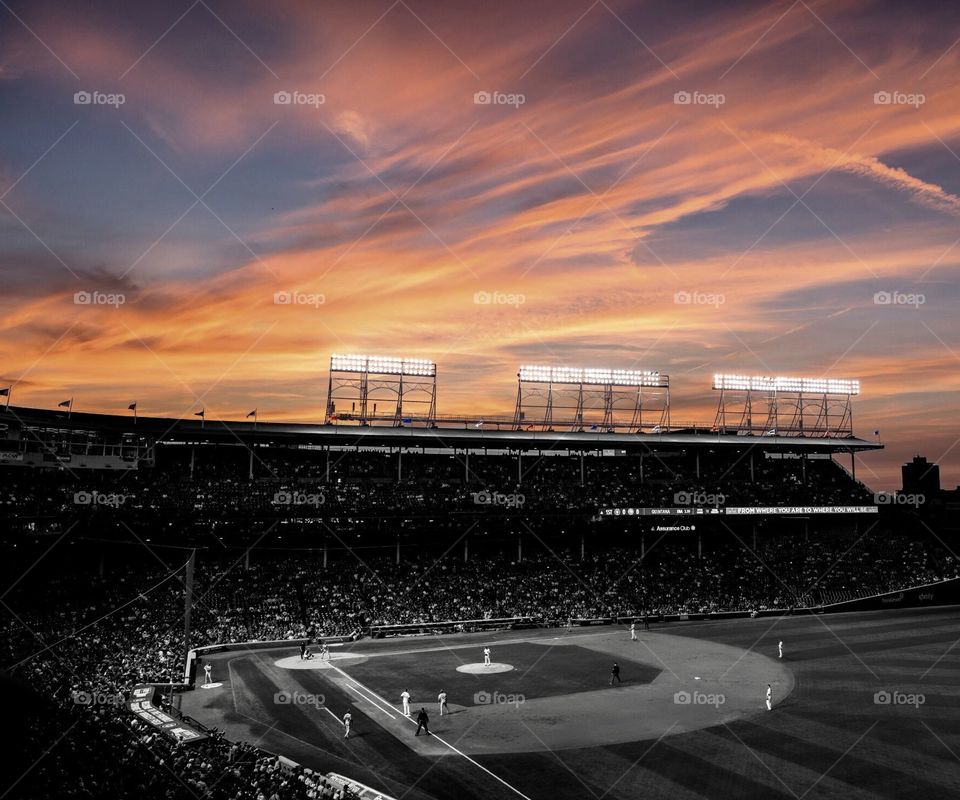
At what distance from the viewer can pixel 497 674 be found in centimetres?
3981

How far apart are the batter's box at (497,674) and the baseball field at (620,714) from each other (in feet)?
0.48

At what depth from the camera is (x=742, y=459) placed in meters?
79.5

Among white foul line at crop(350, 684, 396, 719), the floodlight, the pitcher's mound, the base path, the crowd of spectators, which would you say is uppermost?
the floodlight

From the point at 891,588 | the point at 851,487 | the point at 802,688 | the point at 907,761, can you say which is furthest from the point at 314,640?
the point at 851,487

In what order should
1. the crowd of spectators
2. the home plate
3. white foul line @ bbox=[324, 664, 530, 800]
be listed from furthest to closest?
the crowd of spectators
the home plate
white foul line @ bbox=[324, 664, 530, 800]

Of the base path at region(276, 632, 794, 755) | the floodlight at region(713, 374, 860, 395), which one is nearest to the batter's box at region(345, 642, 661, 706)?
the base path at region(276, 632, 794, 755)

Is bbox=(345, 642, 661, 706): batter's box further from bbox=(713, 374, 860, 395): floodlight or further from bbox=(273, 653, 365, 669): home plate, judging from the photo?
bbox=(713, 374, 860, 395): floodlight

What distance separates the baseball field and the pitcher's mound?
224 mm

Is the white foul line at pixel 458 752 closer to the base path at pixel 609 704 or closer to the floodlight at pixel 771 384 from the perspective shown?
the base path at pixel 609 704

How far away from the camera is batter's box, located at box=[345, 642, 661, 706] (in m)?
35.8

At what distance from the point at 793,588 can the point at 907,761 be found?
4087 centimetres

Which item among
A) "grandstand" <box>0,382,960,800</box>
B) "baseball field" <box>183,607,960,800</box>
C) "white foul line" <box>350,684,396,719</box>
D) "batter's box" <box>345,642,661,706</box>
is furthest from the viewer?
"batter's box" <box>345,642,661,706</box>

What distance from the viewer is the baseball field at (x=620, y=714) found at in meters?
23.9

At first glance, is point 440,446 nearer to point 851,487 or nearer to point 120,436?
point 120,436
